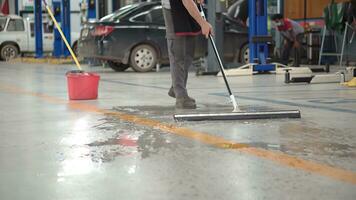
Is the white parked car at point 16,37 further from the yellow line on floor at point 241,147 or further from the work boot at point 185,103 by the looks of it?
the yellow line on floor at point 241,147

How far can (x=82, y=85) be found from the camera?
21.7 ft

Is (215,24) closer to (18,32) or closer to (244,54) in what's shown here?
(244,54)

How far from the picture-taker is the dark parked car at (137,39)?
1192 centimetres

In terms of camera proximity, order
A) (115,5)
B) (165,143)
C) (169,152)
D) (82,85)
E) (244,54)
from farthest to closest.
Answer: (115,5), (244,54), (82,85), (165,143), (169,152)

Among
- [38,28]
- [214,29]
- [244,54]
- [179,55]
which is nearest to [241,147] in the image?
[179,55]

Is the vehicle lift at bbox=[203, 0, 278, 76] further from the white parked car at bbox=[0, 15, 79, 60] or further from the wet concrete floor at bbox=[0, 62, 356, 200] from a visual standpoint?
the white parked car at bbox=[0, 15, 79, 60]

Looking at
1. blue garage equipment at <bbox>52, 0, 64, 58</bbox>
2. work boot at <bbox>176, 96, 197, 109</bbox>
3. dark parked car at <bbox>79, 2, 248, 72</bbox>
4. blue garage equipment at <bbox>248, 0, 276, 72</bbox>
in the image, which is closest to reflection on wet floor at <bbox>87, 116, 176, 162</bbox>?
work boot at <bbox>176, 96, 197, 109</bbox>

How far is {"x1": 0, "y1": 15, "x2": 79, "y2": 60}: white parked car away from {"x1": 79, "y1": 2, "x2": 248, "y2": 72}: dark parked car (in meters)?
10.2

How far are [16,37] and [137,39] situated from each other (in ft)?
39.9

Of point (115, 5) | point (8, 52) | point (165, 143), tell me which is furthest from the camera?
point (8, 52)

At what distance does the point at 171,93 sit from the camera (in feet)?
20.0

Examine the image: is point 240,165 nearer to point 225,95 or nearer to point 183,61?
point 183,61

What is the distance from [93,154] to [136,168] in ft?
1.54

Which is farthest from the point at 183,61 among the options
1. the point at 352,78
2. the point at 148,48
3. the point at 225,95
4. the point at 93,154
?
the point at 148,48
